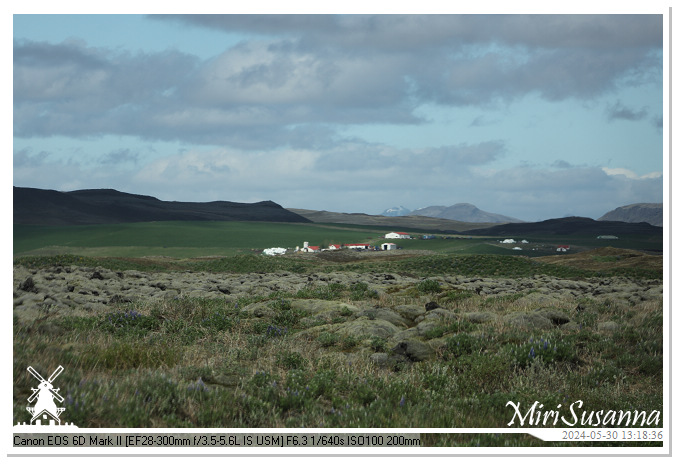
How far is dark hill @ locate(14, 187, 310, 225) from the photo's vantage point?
30956 millimetres

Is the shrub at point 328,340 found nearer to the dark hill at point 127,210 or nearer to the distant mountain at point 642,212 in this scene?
the distant mountain at point 642,212

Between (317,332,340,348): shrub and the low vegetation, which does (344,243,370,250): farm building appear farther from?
(317,332,340,348): shrub

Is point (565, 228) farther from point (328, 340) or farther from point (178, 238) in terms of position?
point (178, 238)

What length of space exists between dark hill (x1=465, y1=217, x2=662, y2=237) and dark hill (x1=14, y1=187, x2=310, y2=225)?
24405 mm

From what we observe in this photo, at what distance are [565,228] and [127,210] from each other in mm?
45229

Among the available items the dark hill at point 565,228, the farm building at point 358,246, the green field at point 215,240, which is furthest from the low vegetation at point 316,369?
the farm building at point 358,246

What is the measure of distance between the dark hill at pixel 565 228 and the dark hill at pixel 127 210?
2440 cm

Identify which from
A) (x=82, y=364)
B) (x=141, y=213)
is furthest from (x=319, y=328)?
(x=141, y=213)

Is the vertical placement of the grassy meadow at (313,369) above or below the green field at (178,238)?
below

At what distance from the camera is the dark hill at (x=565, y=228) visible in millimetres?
25812

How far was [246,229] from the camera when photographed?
269 ft

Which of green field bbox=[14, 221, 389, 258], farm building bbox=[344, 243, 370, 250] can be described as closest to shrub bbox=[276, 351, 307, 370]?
green field bbox=[14, 221, 389, 258]

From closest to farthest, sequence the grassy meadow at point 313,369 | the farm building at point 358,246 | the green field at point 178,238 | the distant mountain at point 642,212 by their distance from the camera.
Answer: the grassy meadow at point 313,369, the distant mountain at point 642,212, the green field at point 178,238, the farm building at point 358,246
